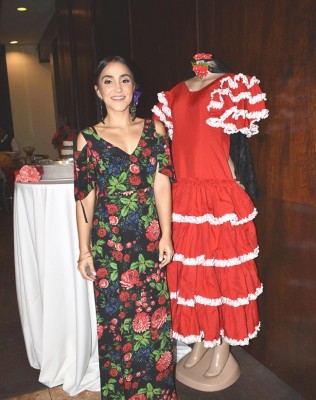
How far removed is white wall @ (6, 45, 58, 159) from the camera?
8883 millimetres

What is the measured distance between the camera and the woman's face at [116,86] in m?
1.45

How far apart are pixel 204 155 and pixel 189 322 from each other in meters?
0.74

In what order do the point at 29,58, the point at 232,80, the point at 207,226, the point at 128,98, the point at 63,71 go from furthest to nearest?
the point at 29,58 → the point at 63,71 → the point at 207,226 → the point at 232,80 → the point at 128,98

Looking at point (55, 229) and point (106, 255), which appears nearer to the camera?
point (106, 255)

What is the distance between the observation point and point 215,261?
1.73 metres

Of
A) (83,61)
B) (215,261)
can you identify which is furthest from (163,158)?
(83,61)

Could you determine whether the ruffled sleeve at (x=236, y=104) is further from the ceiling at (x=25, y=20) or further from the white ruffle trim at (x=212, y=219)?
the ceiling at (x=25, y=20)

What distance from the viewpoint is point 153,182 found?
154 cm

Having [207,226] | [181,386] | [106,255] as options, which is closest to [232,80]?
[207,226]

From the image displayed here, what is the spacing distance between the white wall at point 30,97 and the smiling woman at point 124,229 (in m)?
8.10

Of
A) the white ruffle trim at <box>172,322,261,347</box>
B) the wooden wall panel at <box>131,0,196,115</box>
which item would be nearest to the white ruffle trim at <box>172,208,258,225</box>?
the white ruffle trim at <box>172,322,261,347</box>

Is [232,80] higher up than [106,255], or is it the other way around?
[232,80]

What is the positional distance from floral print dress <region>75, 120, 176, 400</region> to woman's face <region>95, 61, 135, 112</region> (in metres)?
0.13

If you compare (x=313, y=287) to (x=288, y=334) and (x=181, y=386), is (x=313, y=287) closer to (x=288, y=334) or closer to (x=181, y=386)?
(x=288, y=334)
